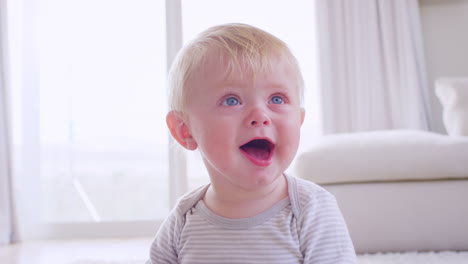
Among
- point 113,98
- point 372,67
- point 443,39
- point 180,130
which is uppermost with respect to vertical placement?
point 443,39

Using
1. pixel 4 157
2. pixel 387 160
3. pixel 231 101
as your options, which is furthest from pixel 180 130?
pixel 4 157

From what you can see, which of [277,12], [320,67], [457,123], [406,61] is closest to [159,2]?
[277,12]

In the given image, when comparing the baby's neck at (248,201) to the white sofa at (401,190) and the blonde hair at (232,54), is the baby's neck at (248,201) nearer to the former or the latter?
the blonde hair at (232,54)

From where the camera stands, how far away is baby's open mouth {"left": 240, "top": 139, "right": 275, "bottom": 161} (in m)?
0.81

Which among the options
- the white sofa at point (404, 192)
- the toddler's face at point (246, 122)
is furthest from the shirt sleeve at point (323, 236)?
the white sofa at point (404, 192)

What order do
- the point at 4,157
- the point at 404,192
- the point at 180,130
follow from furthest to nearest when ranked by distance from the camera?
the point at 4,157 < the point at 404,192 < the point at 180,130

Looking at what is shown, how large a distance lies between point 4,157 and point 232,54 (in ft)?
7.60

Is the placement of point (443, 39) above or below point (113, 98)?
above

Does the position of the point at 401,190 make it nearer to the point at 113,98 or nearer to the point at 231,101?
the point at 231,101

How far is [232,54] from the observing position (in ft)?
2.70

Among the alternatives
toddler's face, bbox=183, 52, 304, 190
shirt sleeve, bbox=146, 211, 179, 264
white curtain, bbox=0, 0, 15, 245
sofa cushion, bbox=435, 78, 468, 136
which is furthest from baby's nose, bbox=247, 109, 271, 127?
white curtain, bbox=0, 0, 15, 245

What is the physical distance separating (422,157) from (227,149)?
1048 millimetres

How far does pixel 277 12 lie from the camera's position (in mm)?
3012

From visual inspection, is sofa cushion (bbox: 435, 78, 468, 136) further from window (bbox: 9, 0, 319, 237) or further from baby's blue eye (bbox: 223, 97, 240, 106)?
baby's blue eye (bbox: 223, 97, 240, 106)
